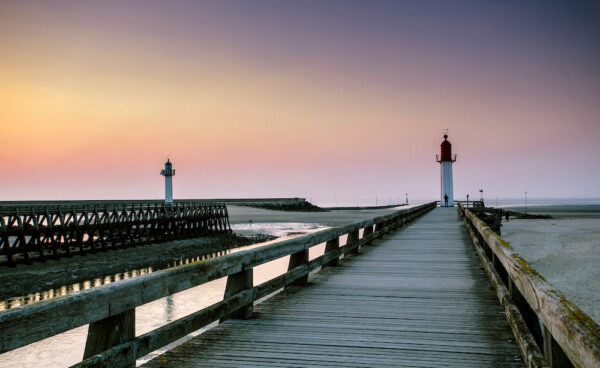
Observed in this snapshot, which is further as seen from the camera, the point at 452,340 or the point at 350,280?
the point at 350,280

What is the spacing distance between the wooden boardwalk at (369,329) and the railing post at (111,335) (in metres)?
0.68

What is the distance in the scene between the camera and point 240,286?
15.8 feet

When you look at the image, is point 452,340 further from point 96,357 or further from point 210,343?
point 96,357

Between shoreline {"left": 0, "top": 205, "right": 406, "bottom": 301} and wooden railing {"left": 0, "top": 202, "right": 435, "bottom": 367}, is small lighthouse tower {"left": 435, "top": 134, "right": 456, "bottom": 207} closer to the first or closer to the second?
shoreline {"left": 0, "top": 205, "right": 406, "bottom": 301}

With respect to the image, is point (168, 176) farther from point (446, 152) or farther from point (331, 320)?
point (331, 320)

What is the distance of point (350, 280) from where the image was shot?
23.9 feet

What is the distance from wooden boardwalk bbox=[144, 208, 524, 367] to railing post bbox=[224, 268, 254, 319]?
0.35 feet

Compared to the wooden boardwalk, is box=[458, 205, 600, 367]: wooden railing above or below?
above

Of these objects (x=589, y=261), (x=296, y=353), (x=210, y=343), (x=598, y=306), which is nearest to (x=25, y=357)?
(x=210, y=343)

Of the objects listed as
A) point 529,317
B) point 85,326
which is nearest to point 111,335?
point 529,317

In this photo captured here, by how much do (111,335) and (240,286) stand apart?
2.08 metres

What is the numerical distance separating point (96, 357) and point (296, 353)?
5.59 feet

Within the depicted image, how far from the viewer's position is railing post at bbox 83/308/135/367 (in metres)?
2.75

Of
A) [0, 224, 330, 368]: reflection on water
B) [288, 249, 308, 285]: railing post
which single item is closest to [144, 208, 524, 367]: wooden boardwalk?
[288, 249, 308, 285]: railing post
